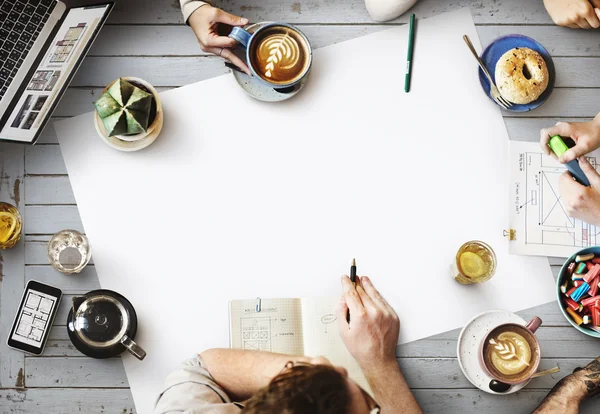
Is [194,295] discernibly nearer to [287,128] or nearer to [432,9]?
[287,128]

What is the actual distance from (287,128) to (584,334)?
98cm

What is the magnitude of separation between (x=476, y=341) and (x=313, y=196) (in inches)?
22.6

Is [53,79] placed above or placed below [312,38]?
below

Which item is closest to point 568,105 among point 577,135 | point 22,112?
point 577,135

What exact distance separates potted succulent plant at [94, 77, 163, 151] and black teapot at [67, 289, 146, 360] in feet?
1.31

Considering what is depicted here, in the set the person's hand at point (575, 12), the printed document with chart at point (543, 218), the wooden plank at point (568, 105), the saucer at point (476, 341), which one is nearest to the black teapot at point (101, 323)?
the saucer at point (476, 341)

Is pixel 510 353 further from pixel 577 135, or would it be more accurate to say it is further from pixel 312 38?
pixel 312 38

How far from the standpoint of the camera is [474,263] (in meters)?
1.45

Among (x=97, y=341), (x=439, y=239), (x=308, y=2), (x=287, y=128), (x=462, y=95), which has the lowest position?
(x=97, y=341)

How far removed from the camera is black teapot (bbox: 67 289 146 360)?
4.49 ft

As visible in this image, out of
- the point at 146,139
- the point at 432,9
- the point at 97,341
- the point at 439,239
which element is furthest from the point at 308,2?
the point at 97,341

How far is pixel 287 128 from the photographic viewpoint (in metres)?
1.48

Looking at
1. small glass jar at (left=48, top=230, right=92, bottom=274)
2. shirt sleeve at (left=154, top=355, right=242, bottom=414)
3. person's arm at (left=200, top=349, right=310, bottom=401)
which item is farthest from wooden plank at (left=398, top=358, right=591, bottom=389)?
small glass jar at (left=48, top=230, right=92, bottom=274)

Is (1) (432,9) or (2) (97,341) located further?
(1) (432,9)
